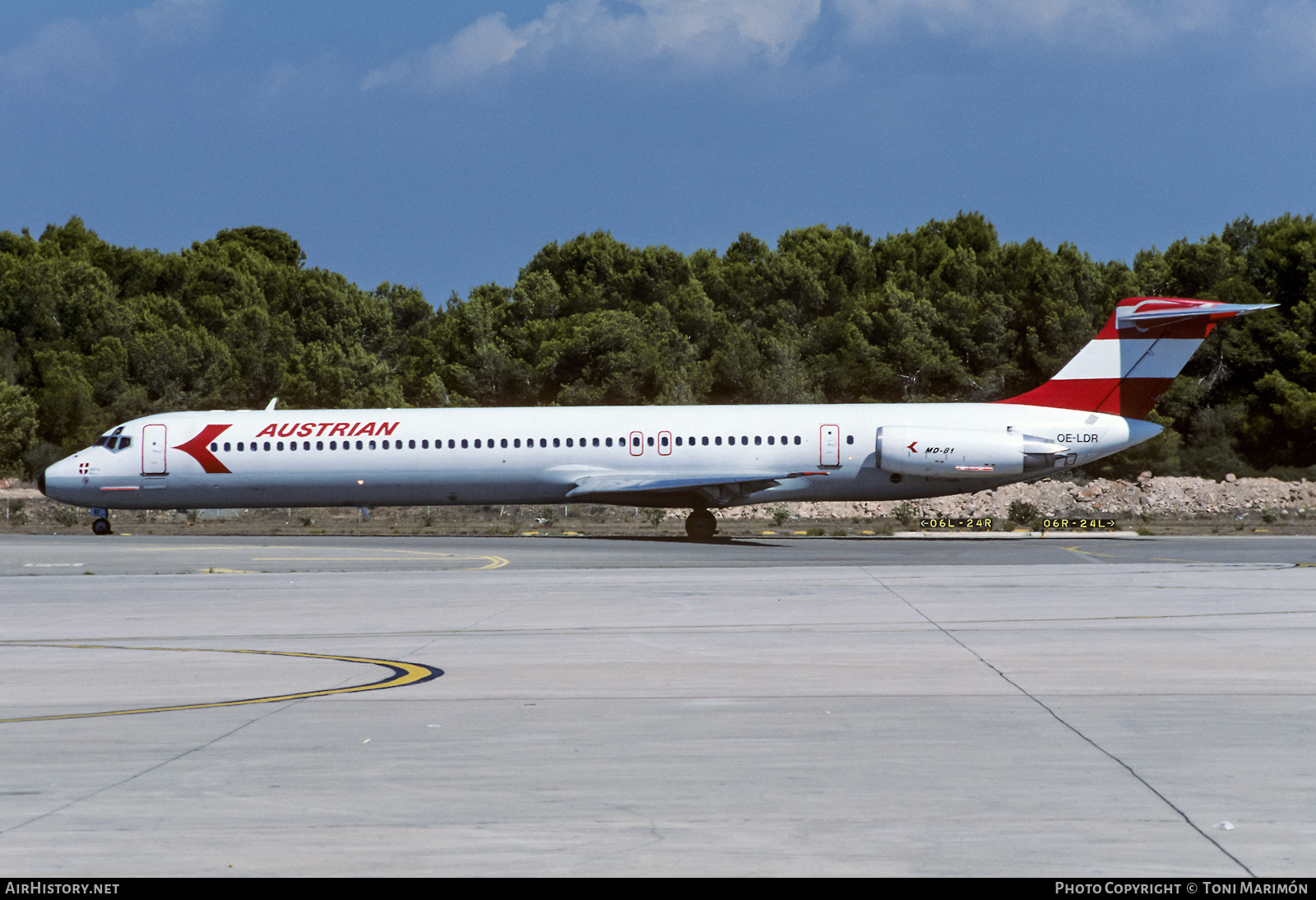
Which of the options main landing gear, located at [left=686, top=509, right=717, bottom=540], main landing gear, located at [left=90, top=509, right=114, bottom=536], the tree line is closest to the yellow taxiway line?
main landing gear, located at [left=686, top=509, right=717, bottom=540]

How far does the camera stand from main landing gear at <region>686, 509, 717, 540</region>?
118 feet

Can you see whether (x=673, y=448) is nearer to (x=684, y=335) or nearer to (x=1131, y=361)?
(x=1131, y=361)

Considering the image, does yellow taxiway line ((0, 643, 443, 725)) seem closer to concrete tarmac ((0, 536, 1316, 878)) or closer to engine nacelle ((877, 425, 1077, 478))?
concrete tarmac ((0, 536, 1316, 878))

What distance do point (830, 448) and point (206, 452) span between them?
16.8 m

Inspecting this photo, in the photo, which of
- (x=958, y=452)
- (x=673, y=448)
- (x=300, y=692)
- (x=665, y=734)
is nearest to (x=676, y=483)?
(x=673, y=448)

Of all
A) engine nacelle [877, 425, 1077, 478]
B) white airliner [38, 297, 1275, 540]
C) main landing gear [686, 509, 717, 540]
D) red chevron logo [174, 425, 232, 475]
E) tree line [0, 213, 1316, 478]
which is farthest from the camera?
tree line [0, 213, 1316, 478]

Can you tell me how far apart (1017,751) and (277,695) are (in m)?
5.73

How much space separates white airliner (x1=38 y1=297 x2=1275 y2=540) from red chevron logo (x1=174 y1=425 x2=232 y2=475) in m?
0.04

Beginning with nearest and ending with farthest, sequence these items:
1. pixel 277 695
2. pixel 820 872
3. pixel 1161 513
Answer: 1. pixel 820 872
2. pixel 277 695
3. pixel 1161 513

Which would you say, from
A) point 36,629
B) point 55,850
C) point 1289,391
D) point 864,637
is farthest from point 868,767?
point 1289,391

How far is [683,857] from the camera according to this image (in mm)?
5898

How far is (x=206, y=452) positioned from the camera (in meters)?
36.8

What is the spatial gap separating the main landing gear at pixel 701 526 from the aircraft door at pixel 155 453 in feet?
47.1

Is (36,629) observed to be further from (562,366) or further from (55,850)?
(562,366)
